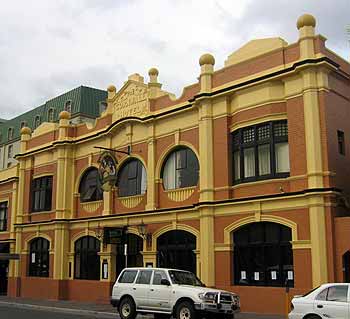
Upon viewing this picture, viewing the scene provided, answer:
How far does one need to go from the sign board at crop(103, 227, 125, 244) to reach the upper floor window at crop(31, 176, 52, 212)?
775 centimetres

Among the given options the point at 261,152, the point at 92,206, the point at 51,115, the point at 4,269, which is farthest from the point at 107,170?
the point at 51,115

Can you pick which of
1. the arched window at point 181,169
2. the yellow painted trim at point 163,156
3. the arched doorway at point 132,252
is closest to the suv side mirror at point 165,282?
the arched window at point 181,169

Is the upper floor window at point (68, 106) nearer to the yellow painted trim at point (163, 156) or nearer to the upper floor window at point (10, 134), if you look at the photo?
the upper floor window at point (10, 134)

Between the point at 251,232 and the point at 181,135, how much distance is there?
638cm

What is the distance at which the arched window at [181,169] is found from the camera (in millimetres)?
26141

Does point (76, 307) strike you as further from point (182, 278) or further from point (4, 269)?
point (4, 269)

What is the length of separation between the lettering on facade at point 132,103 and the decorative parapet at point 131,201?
430 cm

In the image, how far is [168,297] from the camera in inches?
704

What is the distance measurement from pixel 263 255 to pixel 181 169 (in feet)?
21.6

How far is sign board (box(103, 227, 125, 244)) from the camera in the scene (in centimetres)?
2811

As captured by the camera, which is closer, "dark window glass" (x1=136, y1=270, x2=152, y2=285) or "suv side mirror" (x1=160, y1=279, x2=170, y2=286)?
"suv side mirror" (x1=160, y1=279, x2=170, y2=286)

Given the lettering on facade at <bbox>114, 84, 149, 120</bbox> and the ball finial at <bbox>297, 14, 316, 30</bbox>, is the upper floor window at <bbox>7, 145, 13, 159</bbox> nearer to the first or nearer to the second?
the lettering on facade at <bbox>114, 84, 149, 120</bbox>

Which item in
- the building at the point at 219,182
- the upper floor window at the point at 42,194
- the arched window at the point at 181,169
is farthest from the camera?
the upper floor window at the point at 42,194

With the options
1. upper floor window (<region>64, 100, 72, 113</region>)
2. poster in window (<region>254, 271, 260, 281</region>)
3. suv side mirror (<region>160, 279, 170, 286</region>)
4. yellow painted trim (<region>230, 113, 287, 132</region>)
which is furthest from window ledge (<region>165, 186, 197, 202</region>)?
upper floor window (<region>64, 100, 72, 113</region>)
